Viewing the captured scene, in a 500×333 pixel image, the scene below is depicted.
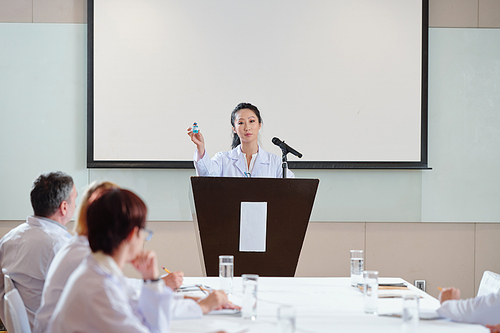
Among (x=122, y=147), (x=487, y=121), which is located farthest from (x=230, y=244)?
(x=487, y=121)

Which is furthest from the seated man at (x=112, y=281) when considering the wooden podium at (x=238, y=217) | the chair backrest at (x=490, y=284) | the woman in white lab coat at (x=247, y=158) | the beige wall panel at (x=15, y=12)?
the beige wall panel at (x=15, y=12)

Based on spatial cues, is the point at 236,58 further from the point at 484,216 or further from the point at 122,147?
the point at 484,216

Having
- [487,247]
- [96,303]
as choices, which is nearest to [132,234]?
[96,303]

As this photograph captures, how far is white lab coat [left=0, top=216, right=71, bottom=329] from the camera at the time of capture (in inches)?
68.1

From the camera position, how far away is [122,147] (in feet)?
12.3

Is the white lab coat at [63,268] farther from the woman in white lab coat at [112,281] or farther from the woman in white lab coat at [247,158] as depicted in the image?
the woman in white lab coat at [247,158]

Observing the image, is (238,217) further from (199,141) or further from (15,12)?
(15,12)

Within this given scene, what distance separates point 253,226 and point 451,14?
109 inches

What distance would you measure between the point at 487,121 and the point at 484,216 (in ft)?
2.65

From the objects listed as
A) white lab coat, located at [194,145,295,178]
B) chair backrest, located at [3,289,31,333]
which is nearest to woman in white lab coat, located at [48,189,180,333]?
chair backrest, located at [3,289,31,333]

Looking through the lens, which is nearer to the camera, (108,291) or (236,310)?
(108,291)

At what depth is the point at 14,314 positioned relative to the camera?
1.47 m

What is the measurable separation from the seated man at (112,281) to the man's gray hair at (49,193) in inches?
30.3

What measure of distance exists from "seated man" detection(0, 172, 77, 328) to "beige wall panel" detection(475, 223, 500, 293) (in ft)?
11.3
